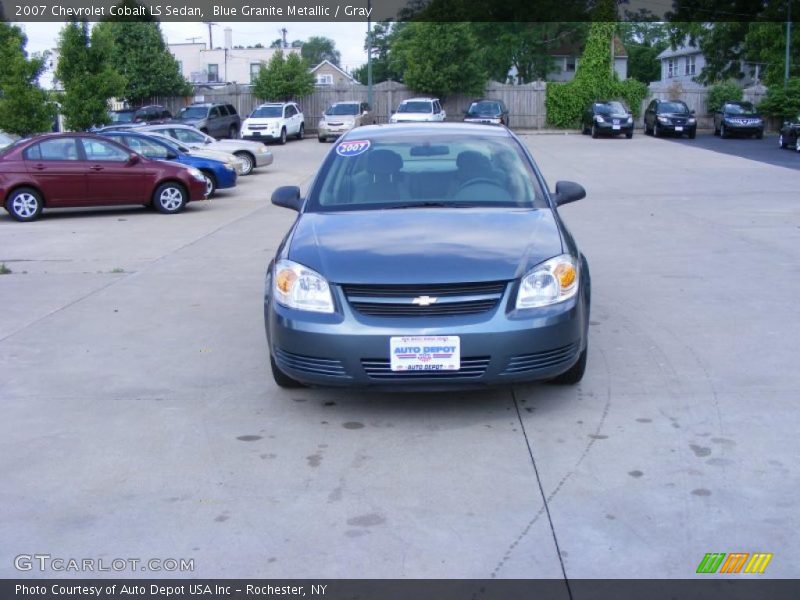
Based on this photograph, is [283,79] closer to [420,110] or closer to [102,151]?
[420,110]

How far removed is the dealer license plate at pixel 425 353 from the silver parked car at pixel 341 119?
33.5m

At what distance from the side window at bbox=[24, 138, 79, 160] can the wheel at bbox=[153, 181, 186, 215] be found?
1480 mm

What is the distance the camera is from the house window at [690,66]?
7472 cm

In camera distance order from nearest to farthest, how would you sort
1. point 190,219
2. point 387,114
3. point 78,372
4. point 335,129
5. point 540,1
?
point 78,372 < point 190,219 < point 335,129 < point 387,114 < point 540,1

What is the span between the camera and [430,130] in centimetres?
718

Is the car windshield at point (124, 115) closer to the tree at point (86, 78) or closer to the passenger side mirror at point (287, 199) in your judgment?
the tree at point (86, 78)

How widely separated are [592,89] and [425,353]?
44.5 metres

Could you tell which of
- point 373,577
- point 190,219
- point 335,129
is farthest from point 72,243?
point 335,129

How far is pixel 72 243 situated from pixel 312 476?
953cm

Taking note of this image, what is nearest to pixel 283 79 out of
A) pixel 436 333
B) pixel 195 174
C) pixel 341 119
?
pixel 341 119

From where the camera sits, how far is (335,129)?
38.7 metres

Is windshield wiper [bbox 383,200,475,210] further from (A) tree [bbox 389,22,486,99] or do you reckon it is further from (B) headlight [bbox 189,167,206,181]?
(A) tree [bbox 389,22,486,99]

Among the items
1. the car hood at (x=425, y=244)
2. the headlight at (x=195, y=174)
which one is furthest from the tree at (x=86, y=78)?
the car hood at (x=425, y=244)
